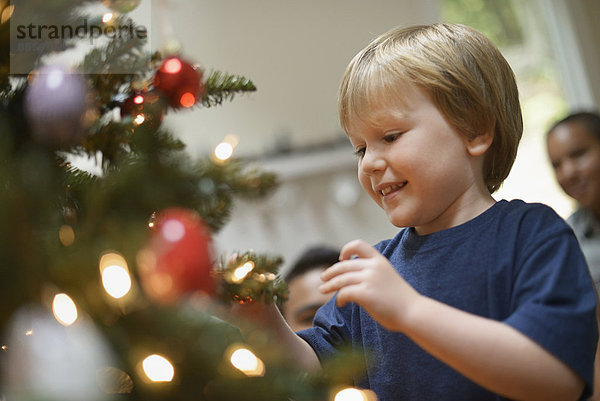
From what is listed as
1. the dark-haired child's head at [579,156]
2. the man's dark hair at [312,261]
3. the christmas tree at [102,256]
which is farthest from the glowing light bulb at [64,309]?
the dark-haired child's head at [579,156]

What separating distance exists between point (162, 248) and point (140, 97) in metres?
0.29

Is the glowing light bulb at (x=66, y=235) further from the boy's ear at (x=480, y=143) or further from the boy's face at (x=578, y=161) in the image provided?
the boy's face at (x=578, y=161)

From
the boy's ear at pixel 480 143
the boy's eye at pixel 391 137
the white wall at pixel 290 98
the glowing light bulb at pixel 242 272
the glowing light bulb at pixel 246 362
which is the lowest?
the glowing light bulb at pixel 246 362

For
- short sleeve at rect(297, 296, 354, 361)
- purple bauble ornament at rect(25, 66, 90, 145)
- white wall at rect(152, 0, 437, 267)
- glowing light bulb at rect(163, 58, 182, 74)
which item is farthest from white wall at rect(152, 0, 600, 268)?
purple bauble ornament at rect(25, 66, 90, 145)

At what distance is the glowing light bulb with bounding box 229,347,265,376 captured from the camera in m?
0.44

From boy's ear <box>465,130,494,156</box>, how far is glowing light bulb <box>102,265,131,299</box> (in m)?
0.53

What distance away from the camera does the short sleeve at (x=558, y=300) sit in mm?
603

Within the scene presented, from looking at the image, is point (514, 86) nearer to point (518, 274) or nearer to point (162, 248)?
point (518, 274)

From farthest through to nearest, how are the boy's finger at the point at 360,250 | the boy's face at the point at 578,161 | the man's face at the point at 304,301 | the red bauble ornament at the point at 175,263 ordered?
the boy's face at the point at 578,161 → the man's face at the point at 304,301 → the boy's finger at the point at 360,250 → the red bauble ornament at the point at 175,263

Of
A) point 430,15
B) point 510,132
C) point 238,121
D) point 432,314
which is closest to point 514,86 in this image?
point 510,132

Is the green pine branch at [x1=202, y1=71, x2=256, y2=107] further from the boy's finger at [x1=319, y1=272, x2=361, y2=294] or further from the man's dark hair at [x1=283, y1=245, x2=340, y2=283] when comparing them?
the man's dark hair at [x1=283, y1=245, x2=340, y2=283]

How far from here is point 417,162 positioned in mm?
761

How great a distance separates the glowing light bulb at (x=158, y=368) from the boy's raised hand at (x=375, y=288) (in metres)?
0.23

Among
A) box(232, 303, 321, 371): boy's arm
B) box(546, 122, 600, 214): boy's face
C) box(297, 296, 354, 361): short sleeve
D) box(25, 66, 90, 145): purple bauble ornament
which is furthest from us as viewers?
box(546, 122, 600, 214): boy's face
